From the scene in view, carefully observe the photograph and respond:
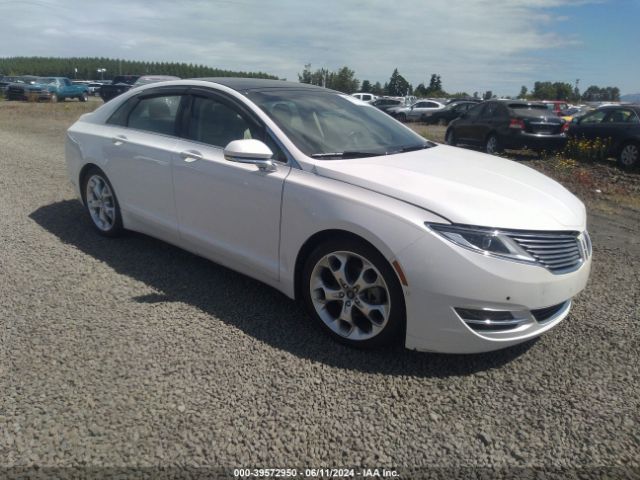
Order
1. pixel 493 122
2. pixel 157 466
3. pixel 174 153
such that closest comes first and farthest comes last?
pixel 157 466, pixel 174 153, pixel 493 122

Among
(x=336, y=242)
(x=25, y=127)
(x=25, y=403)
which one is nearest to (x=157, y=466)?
(x=25, y=403)

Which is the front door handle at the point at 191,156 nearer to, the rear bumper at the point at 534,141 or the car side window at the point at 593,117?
the rear bumper at the point at 534,141

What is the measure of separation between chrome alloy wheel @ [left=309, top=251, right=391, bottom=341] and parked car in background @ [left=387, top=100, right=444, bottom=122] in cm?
2827

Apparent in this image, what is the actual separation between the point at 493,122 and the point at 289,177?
1183 cm

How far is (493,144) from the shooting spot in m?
13.9

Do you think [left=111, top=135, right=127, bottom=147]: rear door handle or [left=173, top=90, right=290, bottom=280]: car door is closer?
[left=173, top=90, right=290, bottom=280]: car door

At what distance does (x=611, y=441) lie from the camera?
2.52m

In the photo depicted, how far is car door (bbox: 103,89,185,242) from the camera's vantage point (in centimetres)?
424

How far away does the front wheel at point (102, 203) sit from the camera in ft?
16.2

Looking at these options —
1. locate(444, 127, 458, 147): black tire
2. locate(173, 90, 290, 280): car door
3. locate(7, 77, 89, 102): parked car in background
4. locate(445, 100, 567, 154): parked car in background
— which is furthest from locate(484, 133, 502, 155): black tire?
locate(7, 77, 89, 102): parked car in background

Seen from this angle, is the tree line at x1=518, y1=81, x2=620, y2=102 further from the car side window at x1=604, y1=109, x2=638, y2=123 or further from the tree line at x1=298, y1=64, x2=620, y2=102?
the car side window at x1=604, y1=109, x2=638, y2=123

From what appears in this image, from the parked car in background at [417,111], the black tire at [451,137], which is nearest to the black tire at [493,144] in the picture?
the black tire at [451,137]

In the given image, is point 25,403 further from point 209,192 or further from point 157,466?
point 209,192

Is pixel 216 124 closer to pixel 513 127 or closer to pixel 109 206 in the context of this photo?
pixel 109 206
